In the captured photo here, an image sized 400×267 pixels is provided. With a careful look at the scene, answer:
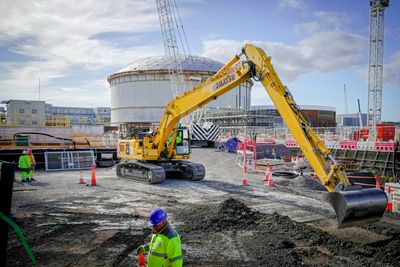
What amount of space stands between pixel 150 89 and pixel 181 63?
6667 millimetres

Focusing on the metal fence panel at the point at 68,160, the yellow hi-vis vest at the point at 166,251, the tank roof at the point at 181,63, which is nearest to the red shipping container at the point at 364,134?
the metal fence panel at the point at 68,160

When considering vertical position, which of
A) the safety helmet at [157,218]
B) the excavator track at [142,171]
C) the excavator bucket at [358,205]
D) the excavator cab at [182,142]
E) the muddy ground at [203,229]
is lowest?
the muddy ground at [203,229]

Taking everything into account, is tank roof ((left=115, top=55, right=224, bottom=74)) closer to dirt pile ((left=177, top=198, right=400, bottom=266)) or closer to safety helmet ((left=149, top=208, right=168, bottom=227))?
dirt pile ((left=177, top=198, right=400, bottom=266))

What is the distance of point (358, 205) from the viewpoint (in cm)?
659

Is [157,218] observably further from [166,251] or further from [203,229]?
[203,229]

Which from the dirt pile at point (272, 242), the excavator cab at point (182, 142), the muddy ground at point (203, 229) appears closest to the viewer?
the dirt pile at point (272, 242)

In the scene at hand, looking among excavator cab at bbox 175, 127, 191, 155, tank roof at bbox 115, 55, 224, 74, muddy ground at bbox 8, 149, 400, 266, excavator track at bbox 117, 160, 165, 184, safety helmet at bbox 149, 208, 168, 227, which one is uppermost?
tank roof at bbox 115, 55, 224, 74

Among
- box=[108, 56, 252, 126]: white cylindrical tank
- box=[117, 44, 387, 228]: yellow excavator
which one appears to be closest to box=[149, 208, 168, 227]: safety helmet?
box=[117, 44, 387, 228]: yellow excavator

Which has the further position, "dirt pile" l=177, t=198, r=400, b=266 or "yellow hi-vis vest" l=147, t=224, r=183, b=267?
"dirt pile" l=177, t=198, r=400, b=266

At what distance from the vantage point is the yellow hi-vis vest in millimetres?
3988

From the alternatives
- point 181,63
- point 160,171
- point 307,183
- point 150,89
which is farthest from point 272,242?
point 181,63

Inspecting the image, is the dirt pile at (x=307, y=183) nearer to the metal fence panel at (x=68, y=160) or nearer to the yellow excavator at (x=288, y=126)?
the yellow excavator at (x=288, y=126)

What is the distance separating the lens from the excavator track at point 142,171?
49.1ft

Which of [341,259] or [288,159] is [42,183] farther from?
[288,159]
